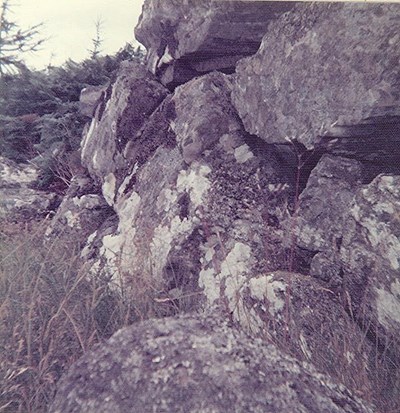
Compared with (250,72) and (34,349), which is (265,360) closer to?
(34,349)

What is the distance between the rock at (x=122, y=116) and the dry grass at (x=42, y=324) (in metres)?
1.64

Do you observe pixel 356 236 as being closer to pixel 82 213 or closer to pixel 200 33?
pixel 200 33

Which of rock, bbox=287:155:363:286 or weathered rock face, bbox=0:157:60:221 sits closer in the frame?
rock, bbox=287:155:363:286

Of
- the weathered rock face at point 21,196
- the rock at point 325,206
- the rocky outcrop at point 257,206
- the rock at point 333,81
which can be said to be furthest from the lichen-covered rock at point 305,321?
the weathered rock face at point 21,196

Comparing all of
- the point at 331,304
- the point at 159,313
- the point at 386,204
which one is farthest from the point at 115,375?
the point at 386,204

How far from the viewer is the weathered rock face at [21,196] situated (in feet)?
17.3

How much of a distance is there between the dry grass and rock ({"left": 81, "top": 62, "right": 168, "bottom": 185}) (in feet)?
5.37

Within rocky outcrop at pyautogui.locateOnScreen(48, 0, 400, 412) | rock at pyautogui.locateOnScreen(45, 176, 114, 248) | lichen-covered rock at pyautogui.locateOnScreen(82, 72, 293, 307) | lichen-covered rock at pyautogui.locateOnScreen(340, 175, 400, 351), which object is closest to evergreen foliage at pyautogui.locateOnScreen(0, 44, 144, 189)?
rock at pyautogui.locateOnScreen(45, 176, 114, 248)

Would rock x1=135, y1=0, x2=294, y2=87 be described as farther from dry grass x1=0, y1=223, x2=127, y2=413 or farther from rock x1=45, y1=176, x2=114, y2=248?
dry grass x1=0, y1=223, x2=127, y2=413

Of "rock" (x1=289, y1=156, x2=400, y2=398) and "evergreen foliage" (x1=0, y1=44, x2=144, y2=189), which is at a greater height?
"evergreen foliage" (x1=0, y1=44, x2=144, y2=189)

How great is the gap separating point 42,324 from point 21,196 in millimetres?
3817

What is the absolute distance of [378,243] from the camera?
247 cm

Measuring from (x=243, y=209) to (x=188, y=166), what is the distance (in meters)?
0.51

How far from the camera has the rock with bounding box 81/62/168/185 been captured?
4.11 meters
